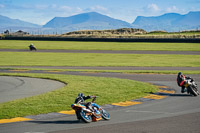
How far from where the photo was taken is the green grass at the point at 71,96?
15930mm

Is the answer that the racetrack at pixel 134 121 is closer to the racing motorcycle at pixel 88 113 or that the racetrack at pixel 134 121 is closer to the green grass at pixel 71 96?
the racing motorcycle at pixel 88 113

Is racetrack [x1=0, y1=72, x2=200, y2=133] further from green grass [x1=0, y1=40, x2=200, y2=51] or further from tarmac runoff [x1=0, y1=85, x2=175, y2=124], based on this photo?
green grass [x1=0, y1=40, x2=200, y2=51]

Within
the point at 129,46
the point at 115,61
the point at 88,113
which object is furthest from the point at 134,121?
the point at 129,46

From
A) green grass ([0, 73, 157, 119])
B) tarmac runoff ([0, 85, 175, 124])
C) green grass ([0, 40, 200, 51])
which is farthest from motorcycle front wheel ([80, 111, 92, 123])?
green grass ([0, 40, 200, 51])

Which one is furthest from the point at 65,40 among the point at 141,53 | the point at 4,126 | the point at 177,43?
the point at 4,126

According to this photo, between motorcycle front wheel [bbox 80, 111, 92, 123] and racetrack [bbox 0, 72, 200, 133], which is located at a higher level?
motorcycle front wheel [bbox 80, 111, 92, 123]

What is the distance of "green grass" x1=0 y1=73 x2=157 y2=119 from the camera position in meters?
15.9

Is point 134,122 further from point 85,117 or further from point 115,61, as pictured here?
point 115,61

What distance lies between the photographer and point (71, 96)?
19.8 meters

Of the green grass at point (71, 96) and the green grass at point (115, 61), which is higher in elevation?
the green grass at point (71, 96)

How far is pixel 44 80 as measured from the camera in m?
28.3

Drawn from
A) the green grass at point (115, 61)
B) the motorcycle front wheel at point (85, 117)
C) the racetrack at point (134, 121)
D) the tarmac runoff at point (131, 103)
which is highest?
the motorcycle front wheel at point (85, 117)

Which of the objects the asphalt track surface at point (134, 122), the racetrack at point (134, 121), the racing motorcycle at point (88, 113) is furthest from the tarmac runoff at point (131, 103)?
the racing motorcycle at point (88, 113)

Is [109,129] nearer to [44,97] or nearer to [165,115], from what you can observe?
[165,115]
